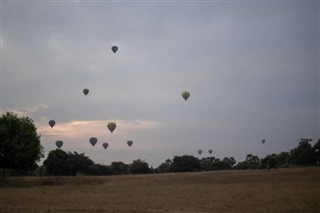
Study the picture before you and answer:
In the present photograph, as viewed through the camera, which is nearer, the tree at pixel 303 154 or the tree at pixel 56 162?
the tree at pixel 56 162

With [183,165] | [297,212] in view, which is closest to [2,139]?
[297,212]

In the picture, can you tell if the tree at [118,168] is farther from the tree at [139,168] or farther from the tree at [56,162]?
the tree at [56,162]

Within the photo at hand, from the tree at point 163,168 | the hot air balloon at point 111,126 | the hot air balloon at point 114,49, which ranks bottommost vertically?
the tree at point 163,168

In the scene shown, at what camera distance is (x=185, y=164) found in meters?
103

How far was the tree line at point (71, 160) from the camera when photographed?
55.2m

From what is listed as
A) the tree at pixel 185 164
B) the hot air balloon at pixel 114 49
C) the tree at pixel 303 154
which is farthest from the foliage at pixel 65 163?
the tree at pixel 303 154

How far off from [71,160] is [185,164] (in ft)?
98.0

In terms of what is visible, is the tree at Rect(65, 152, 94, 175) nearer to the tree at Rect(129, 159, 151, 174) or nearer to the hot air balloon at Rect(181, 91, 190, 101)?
the tree at Rect(129, 159, 151, 174)

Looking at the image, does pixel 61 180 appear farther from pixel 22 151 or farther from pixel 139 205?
pixel 139 205

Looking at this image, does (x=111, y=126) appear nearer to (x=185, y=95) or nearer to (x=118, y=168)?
(x=185, y=95)

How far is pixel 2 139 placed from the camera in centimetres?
5456

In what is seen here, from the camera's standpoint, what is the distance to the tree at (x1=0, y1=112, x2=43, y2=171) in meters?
54.6

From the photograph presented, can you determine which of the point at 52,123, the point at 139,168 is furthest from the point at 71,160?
the point at 52,123

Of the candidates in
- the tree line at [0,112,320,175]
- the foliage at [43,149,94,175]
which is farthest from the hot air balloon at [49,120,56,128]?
the foliage at [43,149,94,175]
